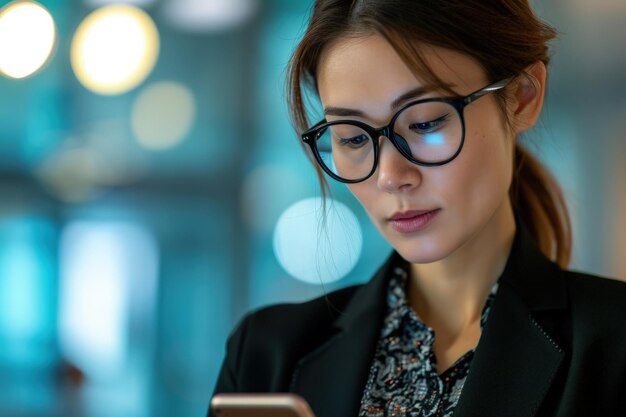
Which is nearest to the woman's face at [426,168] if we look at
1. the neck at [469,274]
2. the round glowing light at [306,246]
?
the neck at [469,274]

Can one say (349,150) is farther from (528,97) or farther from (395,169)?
(528,97)

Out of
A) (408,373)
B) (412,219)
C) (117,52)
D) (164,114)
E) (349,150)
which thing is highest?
(117,52)

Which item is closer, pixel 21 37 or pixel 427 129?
pixel 427 129

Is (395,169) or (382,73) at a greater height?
(382,73)

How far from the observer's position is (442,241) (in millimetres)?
1426

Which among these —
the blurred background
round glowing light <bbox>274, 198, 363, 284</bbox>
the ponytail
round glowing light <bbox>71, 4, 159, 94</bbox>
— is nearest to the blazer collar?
the ponytail

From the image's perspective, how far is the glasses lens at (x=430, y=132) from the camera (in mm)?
1382

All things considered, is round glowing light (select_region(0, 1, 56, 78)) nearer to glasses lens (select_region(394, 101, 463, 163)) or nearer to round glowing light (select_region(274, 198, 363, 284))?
glasses lens (select_region(394, 101, 463, 163))

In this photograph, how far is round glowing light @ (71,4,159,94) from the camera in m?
4.70

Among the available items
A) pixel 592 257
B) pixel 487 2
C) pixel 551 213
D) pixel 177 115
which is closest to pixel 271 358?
pixel 551 213

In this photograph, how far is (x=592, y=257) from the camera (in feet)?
14.0

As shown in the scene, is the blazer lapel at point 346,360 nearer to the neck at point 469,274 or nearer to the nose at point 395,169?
the neck at point 469,274

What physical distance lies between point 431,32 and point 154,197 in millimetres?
3459

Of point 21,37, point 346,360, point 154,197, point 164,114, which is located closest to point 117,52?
point 164,114
